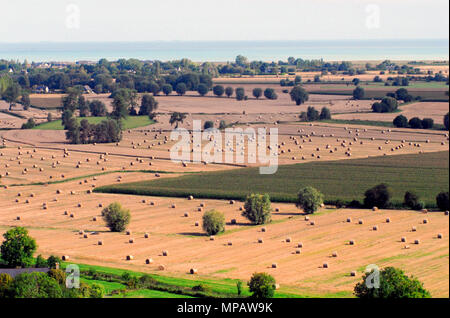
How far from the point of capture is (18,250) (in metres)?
55.5

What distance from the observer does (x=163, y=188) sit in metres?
87.6

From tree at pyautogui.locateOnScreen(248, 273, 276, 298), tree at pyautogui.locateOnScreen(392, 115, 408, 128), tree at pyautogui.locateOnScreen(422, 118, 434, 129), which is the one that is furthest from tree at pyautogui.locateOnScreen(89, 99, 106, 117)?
tree at pyautogui.locateOnScreen(248, 273, 276, 298)

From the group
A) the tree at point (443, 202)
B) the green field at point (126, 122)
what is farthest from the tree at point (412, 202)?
the green field at point (126, 122)

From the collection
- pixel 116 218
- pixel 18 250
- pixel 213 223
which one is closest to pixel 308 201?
pixel 213 223

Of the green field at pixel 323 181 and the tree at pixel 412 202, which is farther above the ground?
the tree at pixel 412 202

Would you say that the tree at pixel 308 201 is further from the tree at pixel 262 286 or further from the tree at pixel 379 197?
the tree at pixel 262 286

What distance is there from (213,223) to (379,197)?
58.7 ft

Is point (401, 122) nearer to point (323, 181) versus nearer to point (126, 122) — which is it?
point (126, 122)

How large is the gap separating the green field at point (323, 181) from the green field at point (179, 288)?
94.2 feet

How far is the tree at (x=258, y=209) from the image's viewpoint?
6938 centimetres

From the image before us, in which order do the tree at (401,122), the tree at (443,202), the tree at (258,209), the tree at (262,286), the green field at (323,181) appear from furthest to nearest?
the tree at (401,122) < the green field at (323,181) < the tree at (443,202) < the tree at (258,209) < the tree at (262,286)

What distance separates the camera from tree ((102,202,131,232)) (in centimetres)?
6794

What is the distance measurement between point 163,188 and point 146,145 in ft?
144
